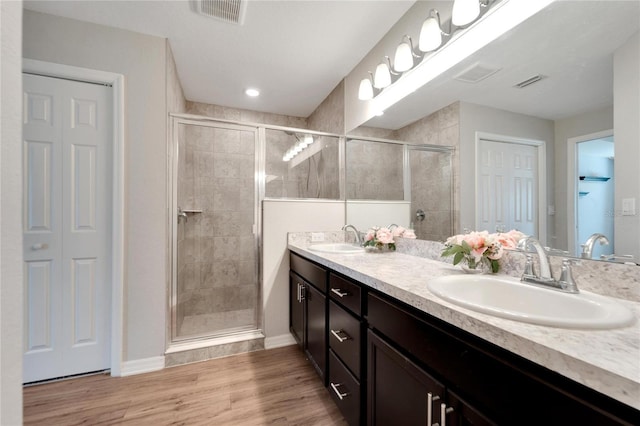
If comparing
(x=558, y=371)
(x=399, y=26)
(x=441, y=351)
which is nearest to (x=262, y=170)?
(x=399, y=26)

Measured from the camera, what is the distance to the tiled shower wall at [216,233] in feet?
7.55

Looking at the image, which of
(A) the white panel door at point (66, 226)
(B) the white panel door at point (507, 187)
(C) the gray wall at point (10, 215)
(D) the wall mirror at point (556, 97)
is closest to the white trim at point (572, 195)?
(D) the wall mirror at point (556, 97)

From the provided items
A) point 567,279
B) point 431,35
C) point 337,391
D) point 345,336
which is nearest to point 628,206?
point 567,279

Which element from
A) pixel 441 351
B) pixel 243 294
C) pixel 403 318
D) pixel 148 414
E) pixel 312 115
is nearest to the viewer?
pixel 441 351

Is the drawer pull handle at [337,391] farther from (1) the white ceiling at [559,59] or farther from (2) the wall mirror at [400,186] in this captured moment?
(1) the white ceiling at [559,59]

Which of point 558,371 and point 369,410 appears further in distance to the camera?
point 369,410

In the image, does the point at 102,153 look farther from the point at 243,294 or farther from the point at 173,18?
the point at 243,294

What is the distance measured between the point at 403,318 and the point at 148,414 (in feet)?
5.15

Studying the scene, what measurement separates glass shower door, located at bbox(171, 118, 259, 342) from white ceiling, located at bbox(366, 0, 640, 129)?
5.84 ft

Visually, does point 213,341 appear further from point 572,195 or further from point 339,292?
point 572,195

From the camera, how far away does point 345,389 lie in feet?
4.24

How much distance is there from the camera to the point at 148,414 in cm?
150

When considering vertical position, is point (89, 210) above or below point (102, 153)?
below

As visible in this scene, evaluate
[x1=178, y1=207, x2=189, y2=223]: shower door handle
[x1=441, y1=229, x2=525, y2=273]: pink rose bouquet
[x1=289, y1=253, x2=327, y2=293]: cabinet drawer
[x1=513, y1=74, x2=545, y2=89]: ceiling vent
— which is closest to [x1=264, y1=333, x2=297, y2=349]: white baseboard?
[x1=289, y1=253, x2=327, y2=293]: cabinet drawer
